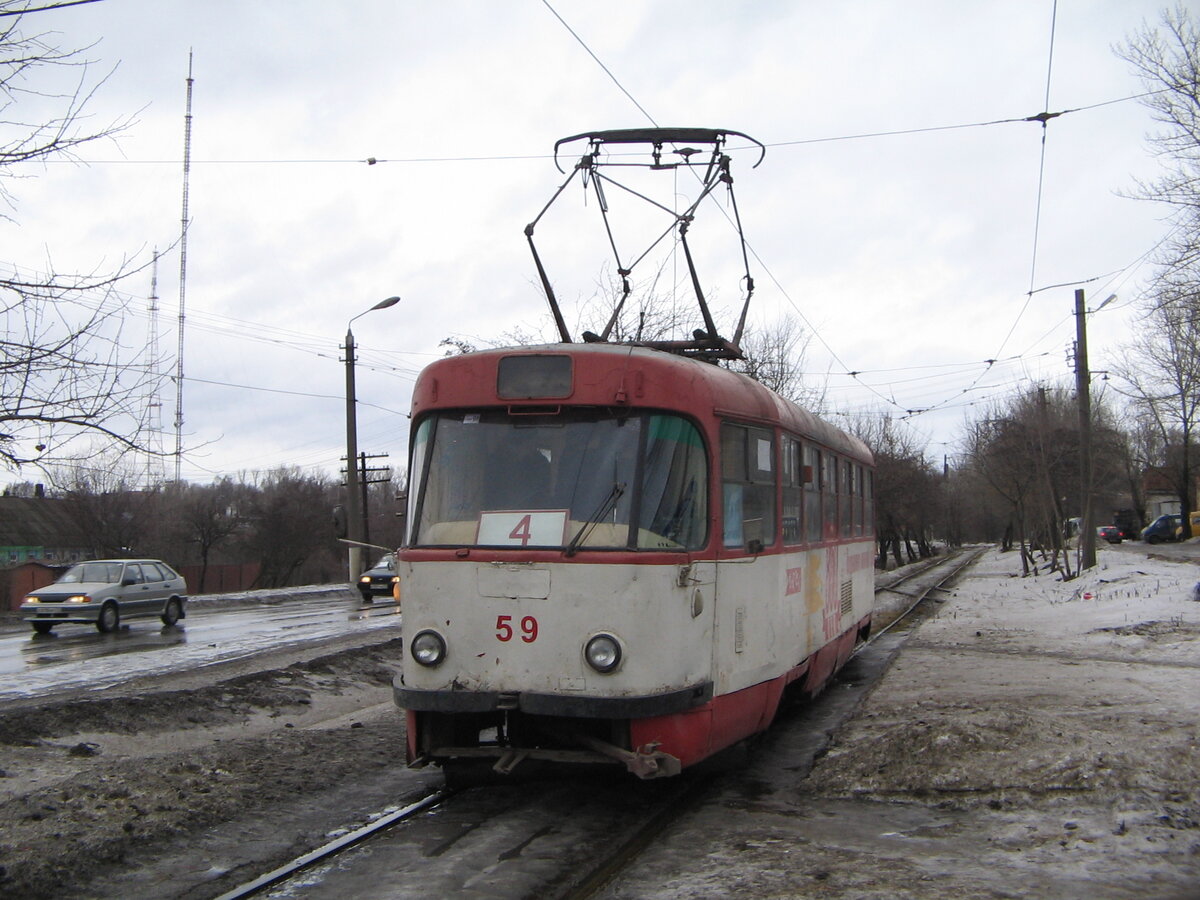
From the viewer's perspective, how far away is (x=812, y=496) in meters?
9.65

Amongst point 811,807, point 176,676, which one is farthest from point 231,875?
→ point 176,676

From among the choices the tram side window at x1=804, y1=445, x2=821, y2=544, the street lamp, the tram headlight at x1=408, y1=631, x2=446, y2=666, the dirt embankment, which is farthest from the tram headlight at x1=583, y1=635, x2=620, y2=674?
the street lamp

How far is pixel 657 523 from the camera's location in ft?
20.9

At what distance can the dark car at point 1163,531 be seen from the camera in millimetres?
55406

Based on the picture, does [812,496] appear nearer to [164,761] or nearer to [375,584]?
[164,761]

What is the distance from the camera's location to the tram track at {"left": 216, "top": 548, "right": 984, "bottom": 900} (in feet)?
17.3

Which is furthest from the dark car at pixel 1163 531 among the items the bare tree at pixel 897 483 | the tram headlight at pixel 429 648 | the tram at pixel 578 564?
the tram headlight at pixel 429 648

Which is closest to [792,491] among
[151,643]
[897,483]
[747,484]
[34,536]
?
A: [747,484]

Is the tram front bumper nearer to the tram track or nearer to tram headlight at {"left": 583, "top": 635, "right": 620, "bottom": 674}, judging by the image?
Result: tram headlight at {"left": 583, "top": 635, "right": 620, "bottom": 674}

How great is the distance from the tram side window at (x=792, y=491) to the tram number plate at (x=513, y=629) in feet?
8.97

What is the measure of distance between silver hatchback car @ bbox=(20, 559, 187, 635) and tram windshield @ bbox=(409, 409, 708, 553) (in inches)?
650

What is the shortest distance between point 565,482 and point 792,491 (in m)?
2.87

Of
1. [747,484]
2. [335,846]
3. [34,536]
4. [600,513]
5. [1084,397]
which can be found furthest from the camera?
[34,536]

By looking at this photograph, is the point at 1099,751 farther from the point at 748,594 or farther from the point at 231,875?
the point at 231,875
